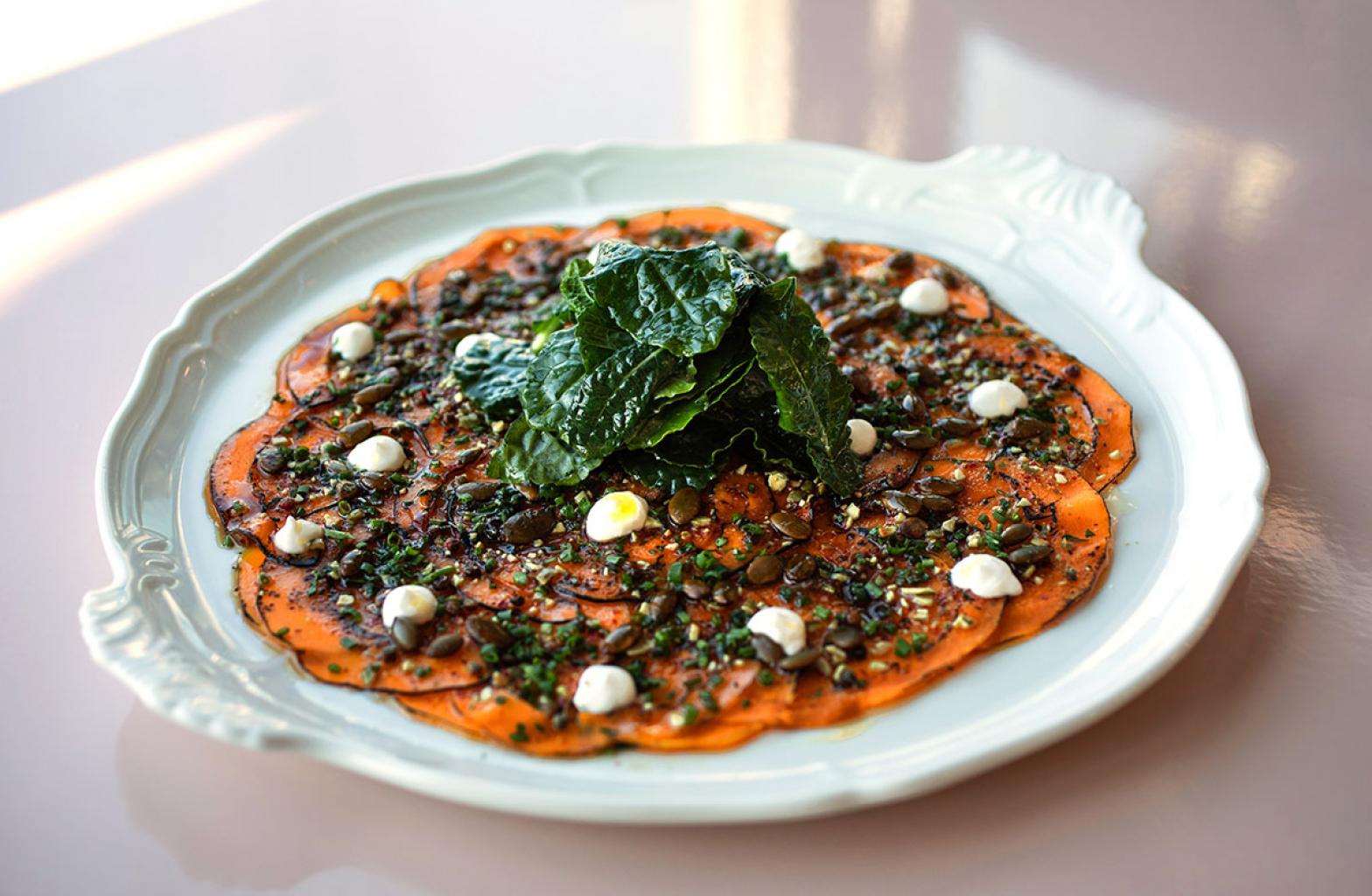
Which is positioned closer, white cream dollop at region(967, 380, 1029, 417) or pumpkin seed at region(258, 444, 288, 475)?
pumpkin seed at region(258, 444, 288, 475)

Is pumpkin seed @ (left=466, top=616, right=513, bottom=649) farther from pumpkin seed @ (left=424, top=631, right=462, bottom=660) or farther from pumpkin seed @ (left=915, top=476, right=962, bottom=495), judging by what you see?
pumpkin seed @ (left=915, top=476, right=962, bottom=495)

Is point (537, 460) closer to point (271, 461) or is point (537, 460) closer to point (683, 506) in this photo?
point (683, 506)

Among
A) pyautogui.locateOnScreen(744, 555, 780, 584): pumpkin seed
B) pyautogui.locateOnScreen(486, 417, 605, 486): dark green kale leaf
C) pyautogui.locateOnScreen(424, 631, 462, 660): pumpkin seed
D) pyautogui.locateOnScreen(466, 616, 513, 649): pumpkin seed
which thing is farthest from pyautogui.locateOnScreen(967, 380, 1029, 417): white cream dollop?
pyautogui.locateOnScreen(424, 631, 462, 660): pumpkin seed

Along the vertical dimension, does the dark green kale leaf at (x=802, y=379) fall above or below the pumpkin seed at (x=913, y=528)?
above

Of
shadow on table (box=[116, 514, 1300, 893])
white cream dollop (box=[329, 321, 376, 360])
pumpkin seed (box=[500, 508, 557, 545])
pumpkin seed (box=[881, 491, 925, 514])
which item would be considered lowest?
shadow on table (box=[116, 514, 1300, 893])

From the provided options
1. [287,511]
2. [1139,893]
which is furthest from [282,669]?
[1139,893]

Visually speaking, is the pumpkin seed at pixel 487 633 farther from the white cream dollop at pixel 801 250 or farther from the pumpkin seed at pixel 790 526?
the white cream dollop at pixel 801 250

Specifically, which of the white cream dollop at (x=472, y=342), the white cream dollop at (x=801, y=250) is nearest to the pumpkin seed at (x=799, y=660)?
the white cream dollop at (x=472, y=342)
